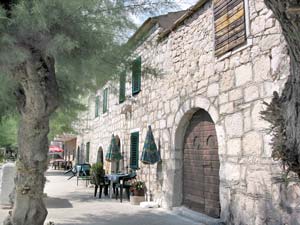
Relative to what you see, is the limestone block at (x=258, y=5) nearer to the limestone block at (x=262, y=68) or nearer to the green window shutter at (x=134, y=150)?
the limestone block at (x=262, y=68)

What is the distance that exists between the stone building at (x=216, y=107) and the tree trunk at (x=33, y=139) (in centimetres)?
147

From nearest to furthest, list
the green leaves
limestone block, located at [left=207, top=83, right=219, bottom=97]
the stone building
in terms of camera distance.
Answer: the stone building → limestone block, located at [left=207, top=83, right=219, bottom=97] → the green leaves

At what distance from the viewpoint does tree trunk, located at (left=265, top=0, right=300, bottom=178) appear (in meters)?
1.62

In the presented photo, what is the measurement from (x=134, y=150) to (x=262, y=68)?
6165 mm

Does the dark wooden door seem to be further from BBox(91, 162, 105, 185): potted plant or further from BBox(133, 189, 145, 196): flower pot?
BBox(91, 162, 105, 185): potted plant

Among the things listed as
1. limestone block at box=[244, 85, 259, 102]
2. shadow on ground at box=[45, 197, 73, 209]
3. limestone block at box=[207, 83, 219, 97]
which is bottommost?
shadow on ground at box=[45, 197, 73, 209]

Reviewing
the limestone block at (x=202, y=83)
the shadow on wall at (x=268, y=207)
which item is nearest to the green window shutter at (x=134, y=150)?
the limestone block at (x=202, y=83)

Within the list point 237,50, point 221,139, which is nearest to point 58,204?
point 221,139

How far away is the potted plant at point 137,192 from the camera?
8.59m

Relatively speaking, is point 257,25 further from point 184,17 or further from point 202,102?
point 184,17

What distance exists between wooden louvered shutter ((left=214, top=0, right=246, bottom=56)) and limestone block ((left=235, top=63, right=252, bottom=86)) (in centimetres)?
41

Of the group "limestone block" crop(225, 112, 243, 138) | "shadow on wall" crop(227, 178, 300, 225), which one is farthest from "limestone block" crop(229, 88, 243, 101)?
"shadow on wall" crop(227, 178, 300, 225)

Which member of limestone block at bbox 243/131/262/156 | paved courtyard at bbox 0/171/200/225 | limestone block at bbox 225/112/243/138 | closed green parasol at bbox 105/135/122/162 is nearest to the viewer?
limestone block at bbox 243/131/262/156

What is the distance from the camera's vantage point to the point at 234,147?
5.37 metres
